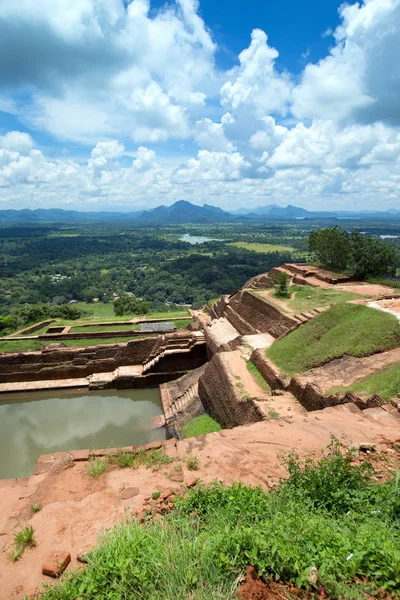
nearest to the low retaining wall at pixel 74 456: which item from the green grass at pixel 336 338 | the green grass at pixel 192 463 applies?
the green grass at pixel 192 463

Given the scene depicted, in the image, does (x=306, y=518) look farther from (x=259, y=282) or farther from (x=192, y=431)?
(x=259, y=282)

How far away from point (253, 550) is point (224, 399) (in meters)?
7.14

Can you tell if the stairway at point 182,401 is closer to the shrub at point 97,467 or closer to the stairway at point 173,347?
the stairway at point 173,347

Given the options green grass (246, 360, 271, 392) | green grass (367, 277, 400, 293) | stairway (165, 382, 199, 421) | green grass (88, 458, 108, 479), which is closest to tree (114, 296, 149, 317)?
stairway (165, 382, 199, 421)

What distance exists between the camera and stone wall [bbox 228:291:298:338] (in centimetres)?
1319

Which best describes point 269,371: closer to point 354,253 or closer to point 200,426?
point 200,426

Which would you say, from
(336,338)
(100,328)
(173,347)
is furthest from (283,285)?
(100,328)

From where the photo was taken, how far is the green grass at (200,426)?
9.81 meters

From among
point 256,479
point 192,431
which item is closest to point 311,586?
point 256,479

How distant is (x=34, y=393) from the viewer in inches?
617

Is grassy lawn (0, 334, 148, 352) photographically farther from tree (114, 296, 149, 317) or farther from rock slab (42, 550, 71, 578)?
rock slab (42, 550, 71, 578)

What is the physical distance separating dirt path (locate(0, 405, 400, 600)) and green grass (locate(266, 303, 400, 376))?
2.97 metres

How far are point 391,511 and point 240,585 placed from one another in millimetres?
1761

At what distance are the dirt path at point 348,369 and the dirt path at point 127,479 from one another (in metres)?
1.36
